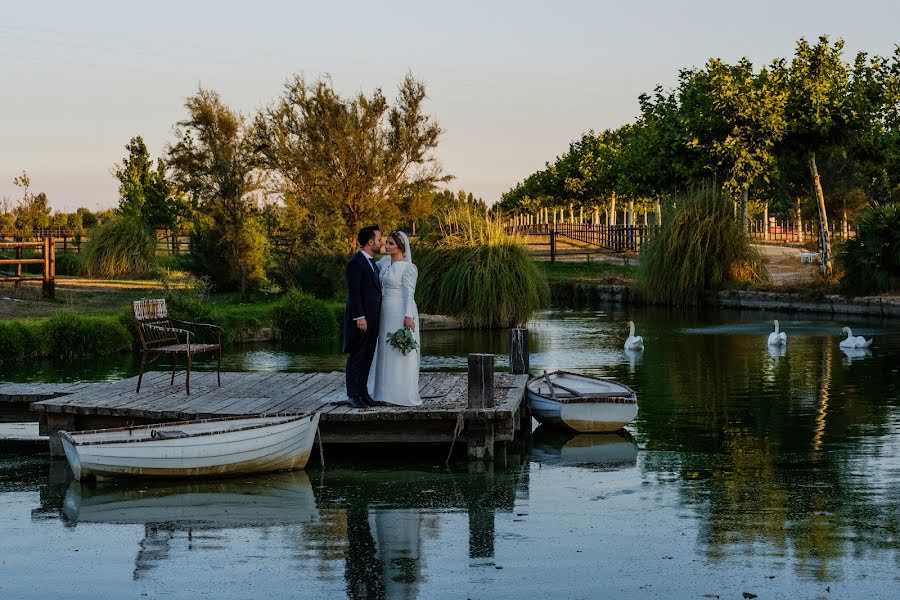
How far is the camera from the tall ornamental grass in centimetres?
3084

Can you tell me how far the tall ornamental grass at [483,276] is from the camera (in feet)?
101

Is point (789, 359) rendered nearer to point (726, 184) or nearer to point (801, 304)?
point (801, 304)

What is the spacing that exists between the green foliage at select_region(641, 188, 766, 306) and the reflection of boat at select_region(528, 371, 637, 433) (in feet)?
73.4

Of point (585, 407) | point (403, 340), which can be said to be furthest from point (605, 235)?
point (403, 340)

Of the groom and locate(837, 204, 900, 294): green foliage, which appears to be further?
locate(837, 204, 900, 294): green foliage

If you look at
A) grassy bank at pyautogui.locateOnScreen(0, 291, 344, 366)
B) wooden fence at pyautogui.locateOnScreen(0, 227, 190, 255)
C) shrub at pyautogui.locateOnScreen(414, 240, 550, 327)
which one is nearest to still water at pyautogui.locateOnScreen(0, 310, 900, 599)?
grassy bank at pyautogui.locateOnScreen(0, 291, 344, 366)

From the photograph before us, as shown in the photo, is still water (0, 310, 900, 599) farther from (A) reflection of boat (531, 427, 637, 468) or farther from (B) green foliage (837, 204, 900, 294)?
(B) green foliage (837, 204, 900, 294)

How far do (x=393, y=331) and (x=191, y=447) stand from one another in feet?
7.80

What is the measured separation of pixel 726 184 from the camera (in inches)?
1588

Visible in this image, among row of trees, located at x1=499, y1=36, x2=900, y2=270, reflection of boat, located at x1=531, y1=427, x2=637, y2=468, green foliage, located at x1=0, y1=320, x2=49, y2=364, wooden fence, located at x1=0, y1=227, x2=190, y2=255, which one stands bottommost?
reflection of boat, located at x1=531, y1=427, x2=637, y2=468

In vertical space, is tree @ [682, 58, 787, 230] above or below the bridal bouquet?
above

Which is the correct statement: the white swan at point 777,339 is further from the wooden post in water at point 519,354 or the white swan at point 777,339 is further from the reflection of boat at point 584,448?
the reflection of boat at point 584,448

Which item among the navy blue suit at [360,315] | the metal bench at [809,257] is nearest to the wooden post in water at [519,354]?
the navy blue suit at [360,315]

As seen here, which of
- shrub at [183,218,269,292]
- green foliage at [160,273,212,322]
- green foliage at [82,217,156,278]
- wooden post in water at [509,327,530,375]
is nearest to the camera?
wooden post in water at [509,327,530,375]
